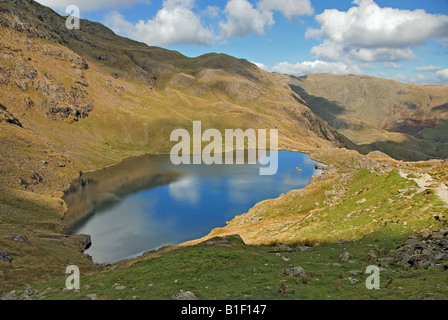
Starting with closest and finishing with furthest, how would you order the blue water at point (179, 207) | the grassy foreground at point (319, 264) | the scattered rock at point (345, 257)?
1. the grassy foreground at point (319, 264)
2. the scattered rock at point (345, 257)
3. the blue water at point (179, 207)

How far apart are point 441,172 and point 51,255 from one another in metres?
56.0

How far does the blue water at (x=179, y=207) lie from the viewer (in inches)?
2611

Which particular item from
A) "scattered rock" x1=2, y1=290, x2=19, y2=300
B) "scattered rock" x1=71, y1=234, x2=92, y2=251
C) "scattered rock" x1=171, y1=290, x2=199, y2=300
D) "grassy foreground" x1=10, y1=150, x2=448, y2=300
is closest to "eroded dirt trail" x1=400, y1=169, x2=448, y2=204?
"grassy foreground" x1=10, y1=150, x2=448, y2=300

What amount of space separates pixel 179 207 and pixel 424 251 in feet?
243

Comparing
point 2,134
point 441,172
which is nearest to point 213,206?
point 441,172

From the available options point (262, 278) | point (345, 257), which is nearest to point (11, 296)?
point (262, 278)

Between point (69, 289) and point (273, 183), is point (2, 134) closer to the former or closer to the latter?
point (273, 183)

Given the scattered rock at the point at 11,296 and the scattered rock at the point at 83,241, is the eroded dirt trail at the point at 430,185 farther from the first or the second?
the scattered rock at the point at 83,241

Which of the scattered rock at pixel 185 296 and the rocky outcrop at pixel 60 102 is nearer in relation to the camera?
the scattered rock at pixel 185 296

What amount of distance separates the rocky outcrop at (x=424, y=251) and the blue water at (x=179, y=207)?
49.7 metres

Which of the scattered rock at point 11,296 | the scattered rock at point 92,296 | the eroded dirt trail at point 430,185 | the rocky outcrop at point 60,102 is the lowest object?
the scattered rock at point 11,296

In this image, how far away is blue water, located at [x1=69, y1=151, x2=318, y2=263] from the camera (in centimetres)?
6633

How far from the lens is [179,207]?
9019 cm

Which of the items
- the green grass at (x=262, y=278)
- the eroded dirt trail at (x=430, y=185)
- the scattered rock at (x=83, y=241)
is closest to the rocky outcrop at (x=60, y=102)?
the scattered rock at (x=83, y=241)
